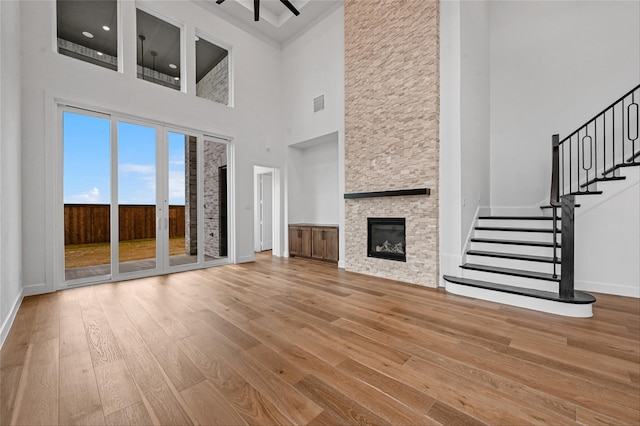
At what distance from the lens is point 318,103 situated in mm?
5988

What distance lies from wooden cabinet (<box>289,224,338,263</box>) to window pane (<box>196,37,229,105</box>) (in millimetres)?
3367

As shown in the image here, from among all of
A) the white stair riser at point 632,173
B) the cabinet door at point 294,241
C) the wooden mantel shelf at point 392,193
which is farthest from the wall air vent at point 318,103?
the white stair riser at point 632,173

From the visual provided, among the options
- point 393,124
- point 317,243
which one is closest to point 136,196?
point 317,243

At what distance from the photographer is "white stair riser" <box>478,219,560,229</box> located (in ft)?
13.9

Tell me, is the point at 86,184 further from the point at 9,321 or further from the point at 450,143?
the point at 450,143

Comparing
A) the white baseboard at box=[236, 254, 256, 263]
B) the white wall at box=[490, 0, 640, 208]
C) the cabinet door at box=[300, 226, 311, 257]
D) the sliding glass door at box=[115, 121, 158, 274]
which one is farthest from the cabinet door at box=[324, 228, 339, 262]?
the white wall at box=[490, 0, 640, 208]

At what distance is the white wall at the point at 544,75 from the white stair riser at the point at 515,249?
174cm

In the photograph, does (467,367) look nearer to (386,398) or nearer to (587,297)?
(386,398)

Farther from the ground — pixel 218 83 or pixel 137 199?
pixel 218 83

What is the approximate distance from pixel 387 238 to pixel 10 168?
194 inches

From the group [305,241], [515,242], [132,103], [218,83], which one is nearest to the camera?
[515,242]

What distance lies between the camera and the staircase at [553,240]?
2910 millimetres

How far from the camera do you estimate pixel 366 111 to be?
491 centimetres

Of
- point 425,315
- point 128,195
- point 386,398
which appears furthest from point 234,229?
point 386,398
